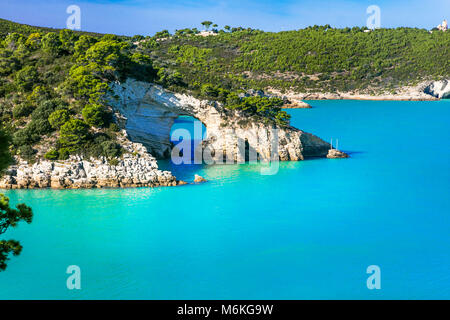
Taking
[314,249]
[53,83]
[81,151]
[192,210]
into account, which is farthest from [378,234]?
[53,83]

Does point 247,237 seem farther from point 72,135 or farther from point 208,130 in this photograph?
point 208,130

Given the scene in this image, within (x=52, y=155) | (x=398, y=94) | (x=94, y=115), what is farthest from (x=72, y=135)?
(x=398, y=94)

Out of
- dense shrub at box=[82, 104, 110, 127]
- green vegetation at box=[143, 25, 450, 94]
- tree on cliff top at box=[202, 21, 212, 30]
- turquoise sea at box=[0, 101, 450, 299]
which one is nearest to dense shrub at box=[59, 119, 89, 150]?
dense shrub at box=[82, 104, 110, 127]

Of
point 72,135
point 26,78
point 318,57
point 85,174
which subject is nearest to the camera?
point 85,174

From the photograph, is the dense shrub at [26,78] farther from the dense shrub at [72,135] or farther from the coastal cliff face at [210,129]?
the coastal cliff face at [210,129]

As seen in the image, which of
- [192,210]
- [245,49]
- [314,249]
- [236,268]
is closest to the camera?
[236,268]

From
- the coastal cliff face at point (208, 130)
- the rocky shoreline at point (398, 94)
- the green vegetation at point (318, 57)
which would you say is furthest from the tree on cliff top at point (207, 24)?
the coastal cliff face at point (208, 130)

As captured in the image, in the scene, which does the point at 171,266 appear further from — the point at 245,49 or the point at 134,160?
the point at 245,49

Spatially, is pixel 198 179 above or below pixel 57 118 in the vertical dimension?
below
